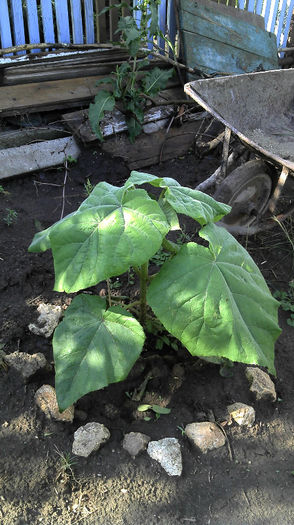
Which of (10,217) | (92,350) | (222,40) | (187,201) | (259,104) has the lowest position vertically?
(10,217)

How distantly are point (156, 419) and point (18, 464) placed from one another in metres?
0.64

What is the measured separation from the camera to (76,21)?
14.1ft

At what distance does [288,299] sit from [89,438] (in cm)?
163

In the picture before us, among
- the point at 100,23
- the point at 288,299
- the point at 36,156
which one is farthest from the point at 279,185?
the point at 100,23

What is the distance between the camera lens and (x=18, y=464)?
72.3 inches

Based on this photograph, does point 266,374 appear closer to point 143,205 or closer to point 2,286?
point 143,205

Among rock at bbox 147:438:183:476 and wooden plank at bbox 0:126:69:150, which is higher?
wooden plank at bbox 0:126:69:150

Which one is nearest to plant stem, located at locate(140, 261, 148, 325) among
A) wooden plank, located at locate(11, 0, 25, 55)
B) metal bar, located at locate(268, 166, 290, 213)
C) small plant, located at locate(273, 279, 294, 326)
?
small plant, located at locate(273, 279, 294, 326)

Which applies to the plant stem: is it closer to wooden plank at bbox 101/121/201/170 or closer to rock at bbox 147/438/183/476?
rock at bbox 147/438/183/476

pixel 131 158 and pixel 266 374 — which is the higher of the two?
pixel 131 158

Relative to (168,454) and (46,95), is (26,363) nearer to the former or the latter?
(168,454)

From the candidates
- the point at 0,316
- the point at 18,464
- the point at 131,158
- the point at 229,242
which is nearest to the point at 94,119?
the point at 131,158

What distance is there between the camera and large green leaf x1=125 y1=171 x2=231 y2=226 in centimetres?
177

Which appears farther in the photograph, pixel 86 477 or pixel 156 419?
pixel 156 419
